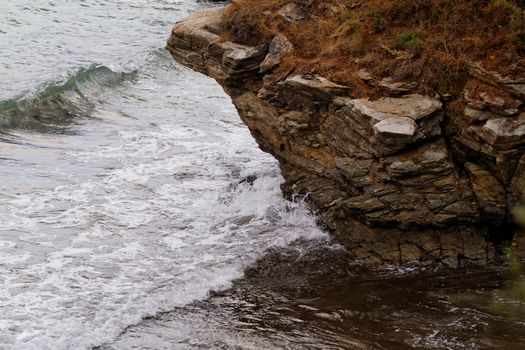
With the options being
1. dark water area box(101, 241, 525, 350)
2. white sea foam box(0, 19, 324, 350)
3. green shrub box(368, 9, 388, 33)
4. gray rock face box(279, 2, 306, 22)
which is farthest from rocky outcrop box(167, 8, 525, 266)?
gray rock face box(279, 2, 306, 22)

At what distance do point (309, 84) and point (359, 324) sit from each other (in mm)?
4425

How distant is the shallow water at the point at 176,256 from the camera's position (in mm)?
9805

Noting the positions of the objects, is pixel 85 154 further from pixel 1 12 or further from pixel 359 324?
pixel 1 12

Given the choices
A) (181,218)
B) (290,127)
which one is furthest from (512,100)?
(181,218)

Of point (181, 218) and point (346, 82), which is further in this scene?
point (181, 218)

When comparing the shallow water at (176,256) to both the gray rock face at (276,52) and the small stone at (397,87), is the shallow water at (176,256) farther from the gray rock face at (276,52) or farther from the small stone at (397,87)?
the small stone at (397,87)

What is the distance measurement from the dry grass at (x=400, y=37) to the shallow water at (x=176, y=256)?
2935 mm

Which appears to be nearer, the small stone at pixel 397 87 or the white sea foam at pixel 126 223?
the white sea foam at pixel 126 223

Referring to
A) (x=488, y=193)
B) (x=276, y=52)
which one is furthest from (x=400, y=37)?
(x=488, y=193)

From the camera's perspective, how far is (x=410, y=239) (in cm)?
1155

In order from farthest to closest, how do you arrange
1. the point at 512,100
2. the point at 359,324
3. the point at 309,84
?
the point at 309,84 → the point at 512,100 → the point at 359,324

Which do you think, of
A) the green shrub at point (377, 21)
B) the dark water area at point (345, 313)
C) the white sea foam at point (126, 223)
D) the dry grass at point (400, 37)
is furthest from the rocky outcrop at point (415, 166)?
the white sea foam at point (126, 223)

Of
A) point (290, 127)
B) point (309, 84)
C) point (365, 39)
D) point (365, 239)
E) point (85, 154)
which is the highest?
point (365, 39)

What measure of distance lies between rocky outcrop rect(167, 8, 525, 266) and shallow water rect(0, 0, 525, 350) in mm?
601
